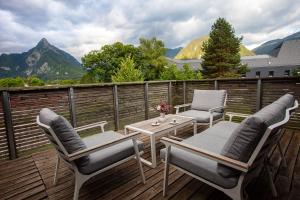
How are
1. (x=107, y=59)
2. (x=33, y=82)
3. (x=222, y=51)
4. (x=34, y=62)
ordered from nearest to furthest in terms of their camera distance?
(x=222, y=51) → (x=107, y=59) → (x=33, y=82) → (x=34, y=62)

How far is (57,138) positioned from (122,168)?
3.81 ft

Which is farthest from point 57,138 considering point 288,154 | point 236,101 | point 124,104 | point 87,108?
point 236,101

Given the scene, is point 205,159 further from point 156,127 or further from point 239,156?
point 156,127

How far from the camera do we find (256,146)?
46.0 inches

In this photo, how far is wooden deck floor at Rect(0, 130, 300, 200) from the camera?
175cm

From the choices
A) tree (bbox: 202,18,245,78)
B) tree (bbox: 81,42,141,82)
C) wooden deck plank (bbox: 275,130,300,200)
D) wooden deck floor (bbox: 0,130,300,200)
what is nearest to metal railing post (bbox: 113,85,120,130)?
wooden deck floor (bbox: 0,130,300,200)

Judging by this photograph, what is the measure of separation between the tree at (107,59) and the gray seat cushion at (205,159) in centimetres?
2051

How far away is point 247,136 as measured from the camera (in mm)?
1169

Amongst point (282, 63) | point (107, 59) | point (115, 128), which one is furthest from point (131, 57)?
point (282, 63)

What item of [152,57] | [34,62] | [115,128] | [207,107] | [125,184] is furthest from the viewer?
[34,62]

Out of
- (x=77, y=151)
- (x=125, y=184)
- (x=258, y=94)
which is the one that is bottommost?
(x=125, y=184)

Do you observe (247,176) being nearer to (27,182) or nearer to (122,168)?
(122,168)

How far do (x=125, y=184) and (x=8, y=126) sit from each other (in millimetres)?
2202

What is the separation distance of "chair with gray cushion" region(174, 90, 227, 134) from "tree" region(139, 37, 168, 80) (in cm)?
1799
